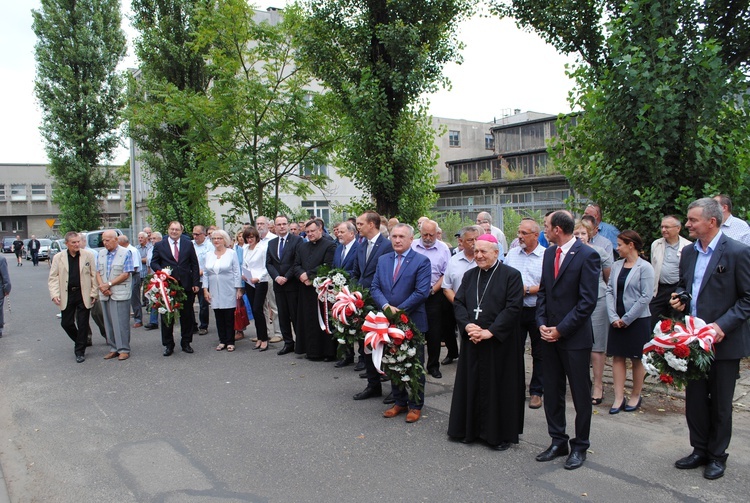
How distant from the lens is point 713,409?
4.87m

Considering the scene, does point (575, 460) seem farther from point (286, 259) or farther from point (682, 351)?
point (286, 259)

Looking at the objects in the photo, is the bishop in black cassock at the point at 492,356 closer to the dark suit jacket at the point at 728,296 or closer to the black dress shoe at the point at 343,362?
the dark suit jacket at the point at 728,296

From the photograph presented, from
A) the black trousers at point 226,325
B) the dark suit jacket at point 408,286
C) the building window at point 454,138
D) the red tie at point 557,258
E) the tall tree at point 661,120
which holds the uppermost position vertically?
the building window at point 454,138

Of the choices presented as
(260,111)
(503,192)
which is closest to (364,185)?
(260,111)

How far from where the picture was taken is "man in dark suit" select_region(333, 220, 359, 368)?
27.5 feet

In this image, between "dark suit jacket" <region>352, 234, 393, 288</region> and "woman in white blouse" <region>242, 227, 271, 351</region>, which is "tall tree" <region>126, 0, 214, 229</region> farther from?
"dark suit jacket" <region>352, 234, 393, 288</region>

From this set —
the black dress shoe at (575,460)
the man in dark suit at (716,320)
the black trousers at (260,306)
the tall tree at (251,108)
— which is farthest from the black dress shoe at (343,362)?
the tall tree at (251,108)

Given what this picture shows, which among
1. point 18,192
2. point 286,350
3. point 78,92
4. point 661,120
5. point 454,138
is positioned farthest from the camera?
point 18,192

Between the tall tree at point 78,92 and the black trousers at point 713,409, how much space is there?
108 ft

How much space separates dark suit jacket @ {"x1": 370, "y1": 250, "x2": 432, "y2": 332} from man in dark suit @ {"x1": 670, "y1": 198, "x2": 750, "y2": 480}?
→ 101 inches

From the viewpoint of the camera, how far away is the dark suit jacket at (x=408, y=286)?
659cm

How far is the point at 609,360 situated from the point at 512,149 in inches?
1463

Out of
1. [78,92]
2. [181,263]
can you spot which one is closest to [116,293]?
[181,263]

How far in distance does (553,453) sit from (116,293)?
7467 millimetres
